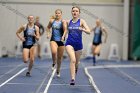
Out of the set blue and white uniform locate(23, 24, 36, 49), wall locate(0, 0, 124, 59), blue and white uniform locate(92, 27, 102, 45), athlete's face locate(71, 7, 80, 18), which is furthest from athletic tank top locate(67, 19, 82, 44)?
wall locate(0, 0, 124, 59)

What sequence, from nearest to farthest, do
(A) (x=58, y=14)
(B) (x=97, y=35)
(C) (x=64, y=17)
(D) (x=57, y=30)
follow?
(A) (x=58, y=14) → (D) (x=57, y=30) → (B) (x=97, y=35) → (C) (x=64, y=17)

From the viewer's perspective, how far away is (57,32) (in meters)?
13.5

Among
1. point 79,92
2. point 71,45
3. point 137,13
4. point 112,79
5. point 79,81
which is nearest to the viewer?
point 79,92

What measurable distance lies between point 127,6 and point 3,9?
23.2ft

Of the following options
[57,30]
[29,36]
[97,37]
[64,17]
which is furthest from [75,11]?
[64,17]

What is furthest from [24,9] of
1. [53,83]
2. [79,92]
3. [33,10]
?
[79,92]

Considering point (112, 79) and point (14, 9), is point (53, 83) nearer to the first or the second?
point (112, 79)

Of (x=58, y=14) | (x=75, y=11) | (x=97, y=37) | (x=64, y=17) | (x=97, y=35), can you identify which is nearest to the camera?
(x=75, y=11)

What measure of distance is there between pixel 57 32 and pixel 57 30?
0.07m

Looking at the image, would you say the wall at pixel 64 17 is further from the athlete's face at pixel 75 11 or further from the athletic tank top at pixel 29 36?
the athlete's face at pixel 75 11

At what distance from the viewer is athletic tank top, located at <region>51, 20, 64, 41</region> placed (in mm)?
13422

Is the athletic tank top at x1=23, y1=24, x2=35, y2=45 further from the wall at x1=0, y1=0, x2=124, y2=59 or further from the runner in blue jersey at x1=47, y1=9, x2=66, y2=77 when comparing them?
the wall at x1=0, y1=0, x2=124, y2=59

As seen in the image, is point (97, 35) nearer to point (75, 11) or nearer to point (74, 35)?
point (74, 35)

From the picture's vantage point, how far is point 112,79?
13578 millimetres
